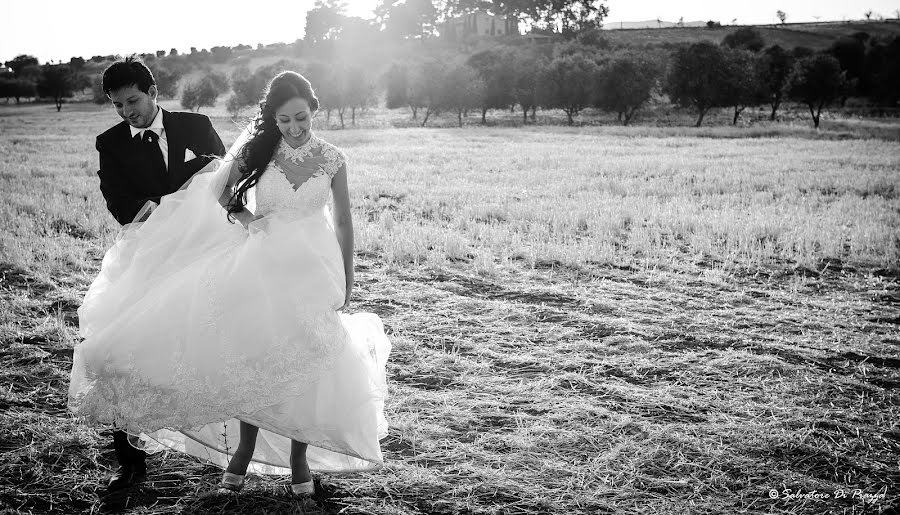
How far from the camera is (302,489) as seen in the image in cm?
408

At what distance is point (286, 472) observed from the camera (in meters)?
4.42

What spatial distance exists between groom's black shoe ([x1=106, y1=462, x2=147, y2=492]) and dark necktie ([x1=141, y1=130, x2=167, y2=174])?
195 centimetres

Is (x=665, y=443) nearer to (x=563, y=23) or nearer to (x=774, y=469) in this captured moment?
(x=774, y=469)

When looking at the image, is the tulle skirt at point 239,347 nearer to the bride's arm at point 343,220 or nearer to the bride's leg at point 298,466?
the bride's arm at point 343,220

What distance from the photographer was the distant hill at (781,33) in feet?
333

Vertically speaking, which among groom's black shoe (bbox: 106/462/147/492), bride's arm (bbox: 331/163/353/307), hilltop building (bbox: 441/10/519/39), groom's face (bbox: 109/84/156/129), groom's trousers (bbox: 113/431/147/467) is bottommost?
groom's black shoe (bbox: 106/462/147/492)

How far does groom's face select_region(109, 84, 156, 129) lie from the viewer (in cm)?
429

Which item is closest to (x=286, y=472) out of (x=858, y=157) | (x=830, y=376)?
(x=830, y=376)

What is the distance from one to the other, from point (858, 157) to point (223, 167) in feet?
88.6

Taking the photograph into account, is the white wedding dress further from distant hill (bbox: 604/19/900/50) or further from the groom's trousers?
distant hill (bbox: 604/19/900/50)

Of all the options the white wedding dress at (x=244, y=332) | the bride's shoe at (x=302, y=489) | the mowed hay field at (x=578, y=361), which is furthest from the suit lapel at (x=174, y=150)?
the bride's shoe at (x=302, y=489)

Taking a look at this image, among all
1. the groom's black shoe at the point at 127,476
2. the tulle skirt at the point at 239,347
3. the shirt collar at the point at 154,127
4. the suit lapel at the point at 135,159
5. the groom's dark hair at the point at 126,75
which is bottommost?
the groom's black shoe at the point at 127,476

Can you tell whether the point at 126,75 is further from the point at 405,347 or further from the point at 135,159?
the point at 405,347

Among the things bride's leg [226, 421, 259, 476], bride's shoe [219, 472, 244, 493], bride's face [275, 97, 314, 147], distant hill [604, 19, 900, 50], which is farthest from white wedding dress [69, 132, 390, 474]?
distant hill [604, 19, 900, 50]
